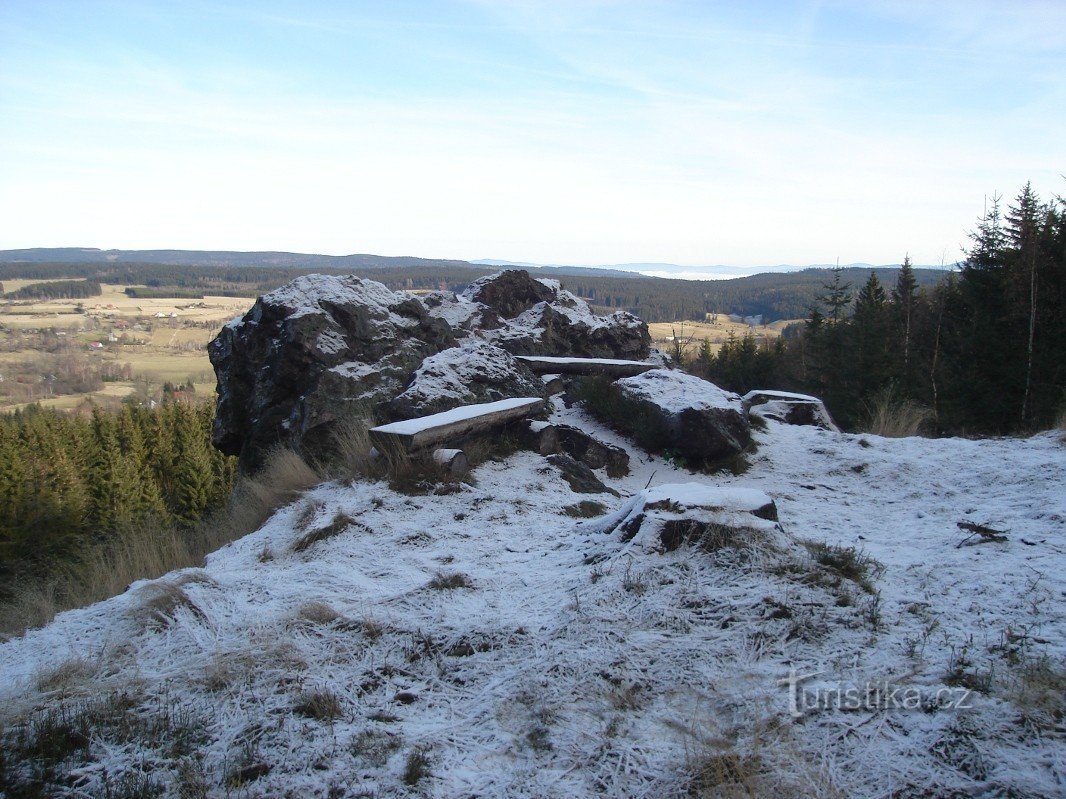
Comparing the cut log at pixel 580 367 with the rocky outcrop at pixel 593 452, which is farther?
the cut log at pixel 580 367

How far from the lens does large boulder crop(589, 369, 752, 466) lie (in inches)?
332

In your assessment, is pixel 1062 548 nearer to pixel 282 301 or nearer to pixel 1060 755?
pixel 1060 755

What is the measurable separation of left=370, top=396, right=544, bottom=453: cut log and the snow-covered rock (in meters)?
1.79

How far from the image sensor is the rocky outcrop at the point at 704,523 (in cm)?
→ 378

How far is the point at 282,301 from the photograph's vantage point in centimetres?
1016

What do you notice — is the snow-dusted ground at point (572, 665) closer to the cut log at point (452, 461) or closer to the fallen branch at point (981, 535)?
the fallen branch at point (981, 535)

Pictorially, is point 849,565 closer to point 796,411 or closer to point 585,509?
point 585,509

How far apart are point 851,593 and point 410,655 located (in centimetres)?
244

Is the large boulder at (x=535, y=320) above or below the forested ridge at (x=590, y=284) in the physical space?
below

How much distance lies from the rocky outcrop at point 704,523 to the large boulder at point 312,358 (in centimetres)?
585

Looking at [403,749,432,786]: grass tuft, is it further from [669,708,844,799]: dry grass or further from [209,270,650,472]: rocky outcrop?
[209,270,650,472]: rocky outcrop

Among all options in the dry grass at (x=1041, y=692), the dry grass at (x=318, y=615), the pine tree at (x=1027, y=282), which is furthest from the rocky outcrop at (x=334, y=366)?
the pine tree at (x=1027, y=282)

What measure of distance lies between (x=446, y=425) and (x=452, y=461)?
52 centimetres

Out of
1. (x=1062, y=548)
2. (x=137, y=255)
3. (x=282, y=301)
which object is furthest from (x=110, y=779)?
(x=137, y=255)
